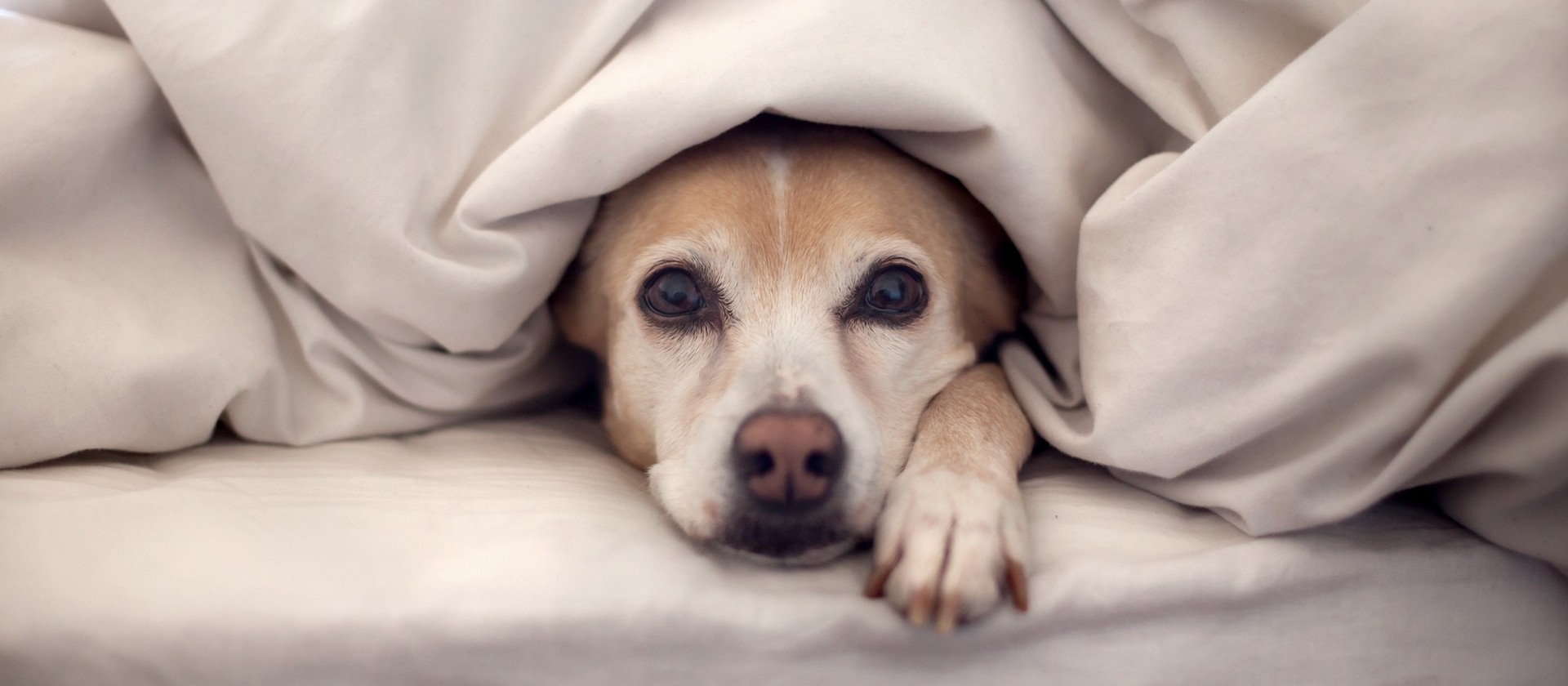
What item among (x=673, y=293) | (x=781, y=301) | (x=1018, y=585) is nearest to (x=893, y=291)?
(x=781, y=301)

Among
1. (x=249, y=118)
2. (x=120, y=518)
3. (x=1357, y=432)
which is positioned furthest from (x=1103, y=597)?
(x=249, y=118)

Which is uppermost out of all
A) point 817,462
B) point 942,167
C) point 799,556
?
point 942,167

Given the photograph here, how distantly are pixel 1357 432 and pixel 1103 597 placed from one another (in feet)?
1.21

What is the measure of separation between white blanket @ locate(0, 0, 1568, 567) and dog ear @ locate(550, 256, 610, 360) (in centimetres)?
14

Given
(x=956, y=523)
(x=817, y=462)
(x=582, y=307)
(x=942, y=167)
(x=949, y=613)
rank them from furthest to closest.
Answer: (x=582, y=307), (x=942, y=167), (x=817, y=462), (x=956, y=523), (x=949, y=613)

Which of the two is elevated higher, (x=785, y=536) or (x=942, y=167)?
(x=942, y=167)

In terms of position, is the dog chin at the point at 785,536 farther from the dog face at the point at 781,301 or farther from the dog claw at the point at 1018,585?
the dog claw at the point at 1018,585

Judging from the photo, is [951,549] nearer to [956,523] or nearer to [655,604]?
[956,523]

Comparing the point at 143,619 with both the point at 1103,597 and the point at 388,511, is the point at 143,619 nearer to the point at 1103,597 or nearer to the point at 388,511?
the point at 388,511

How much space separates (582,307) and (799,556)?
33.4 inches

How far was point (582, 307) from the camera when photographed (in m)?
1.82

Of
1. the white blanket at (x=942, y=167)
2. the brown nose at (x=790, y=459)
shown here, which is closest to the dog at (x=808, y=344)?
the brown nose at (x=790, y=459)

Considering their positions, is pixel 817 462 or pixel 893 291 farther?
pixel 893 291

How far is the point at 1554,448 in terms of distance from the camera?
3.16 feet
